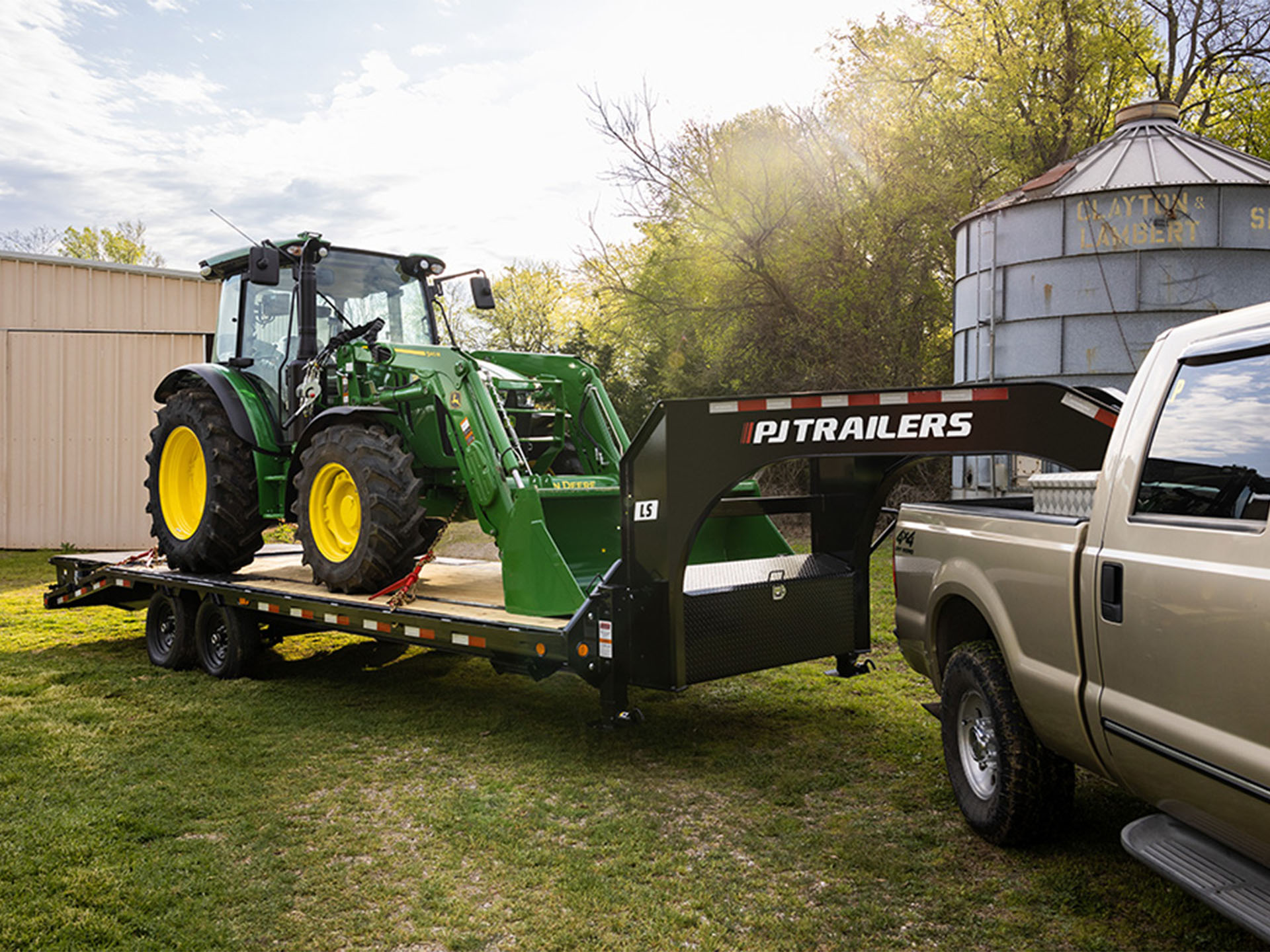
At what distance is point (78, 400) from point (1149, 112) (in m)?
15.9

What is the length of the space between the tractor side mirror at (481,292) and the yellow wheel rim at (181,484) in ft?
8.79

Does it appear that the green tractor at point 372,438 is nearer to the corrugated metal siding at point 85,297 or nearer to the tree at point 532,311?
the corrugated metal siding at point 85,297

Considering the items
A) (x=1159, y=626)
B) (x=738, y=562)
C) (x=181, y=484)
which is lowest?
(x=738, y=562)

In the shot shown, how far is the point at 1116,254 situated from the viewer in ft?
37.3

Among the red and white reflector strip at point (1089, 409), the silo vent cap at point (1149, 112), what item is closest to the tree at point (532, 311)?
the silo vent cap at point (1149, 112)

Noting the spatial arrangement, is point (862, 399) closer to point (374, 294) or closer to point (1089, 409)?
point (1089, 409)

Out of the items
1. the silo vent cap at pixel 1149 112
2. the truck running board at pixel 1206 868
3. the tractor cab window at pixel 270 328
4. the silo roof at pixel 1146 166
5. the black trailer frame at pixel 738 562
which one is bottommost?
the truck running board at pixel 1206 868

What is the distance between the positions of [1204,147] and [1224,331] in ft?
33.8

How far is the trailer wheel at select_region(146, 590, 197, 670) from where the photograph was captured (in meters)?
8.17

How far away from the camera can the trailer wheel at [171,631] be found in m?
8.17

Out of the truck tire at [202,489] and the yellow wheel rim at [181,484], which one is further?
the yellow wheel rim at [181,484]

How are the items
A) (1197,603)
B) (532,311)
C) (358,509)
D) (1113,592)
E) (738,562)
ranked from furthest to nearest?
(532,311), (358,509), (738,562), (1113,592), (1197,603)

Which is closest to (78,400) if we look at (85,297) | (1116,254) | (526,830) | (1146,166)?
(85,297)

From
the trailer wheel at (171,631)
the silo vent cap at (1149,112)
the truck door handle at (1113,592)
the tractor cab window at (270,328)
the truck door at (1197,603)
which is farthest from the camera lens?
the silo vent cap at (1149,112)
